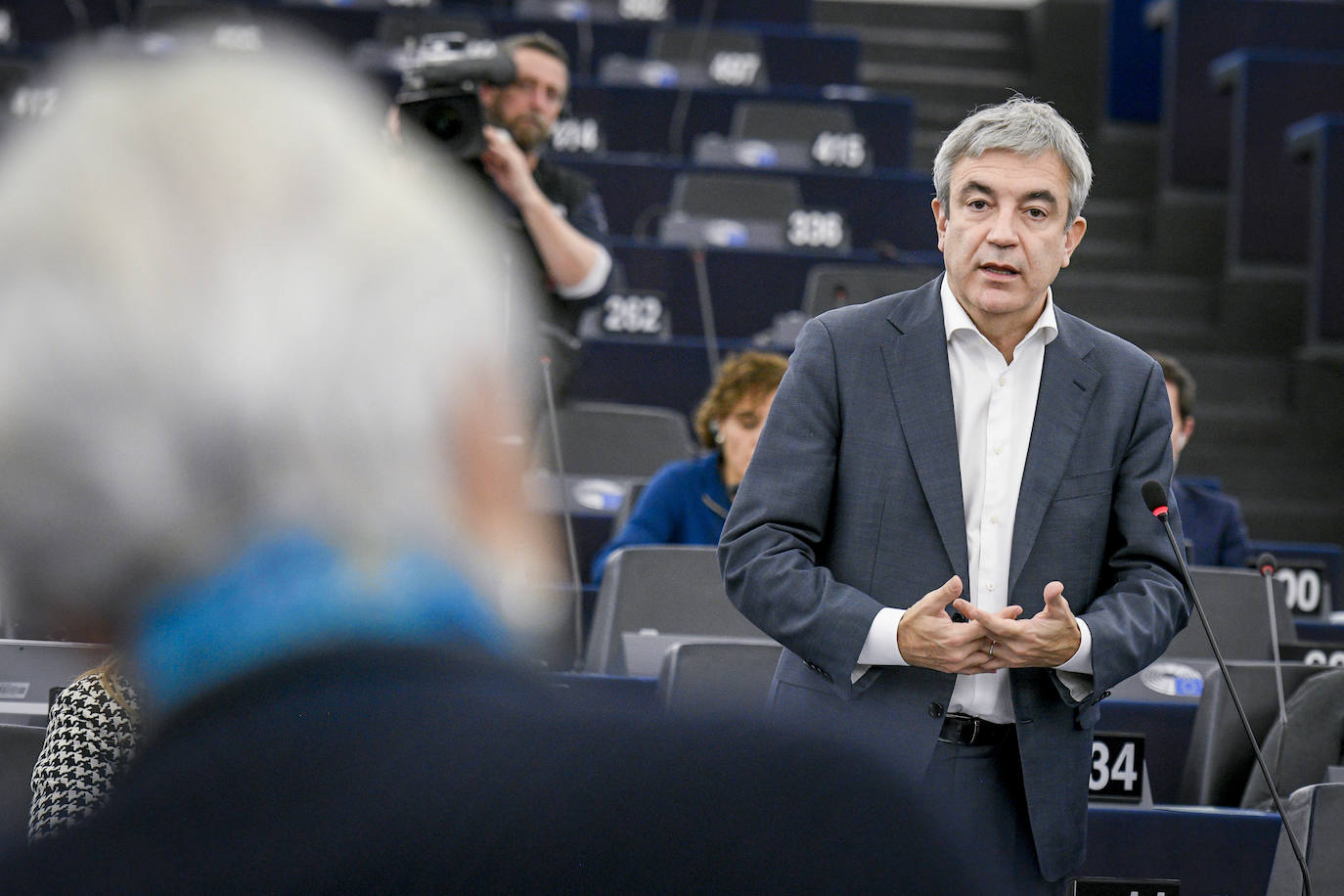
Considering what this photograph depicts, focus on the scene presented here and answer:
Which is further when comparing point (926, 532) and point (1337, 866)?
point (1337, 866)

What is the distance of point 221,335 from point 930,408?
1.30m

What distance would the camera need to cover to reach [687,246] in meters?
5.84

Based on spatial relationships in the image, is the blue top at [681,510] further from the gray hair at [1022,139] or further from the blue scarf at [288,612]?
the blue scarf at [288,612]

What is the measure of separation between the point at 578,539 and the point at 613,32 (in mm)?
4032

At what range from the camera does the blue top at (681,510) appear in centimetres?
371

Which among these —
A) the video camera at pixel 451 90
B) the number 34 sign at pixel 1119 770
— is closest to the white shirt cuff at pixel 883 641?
the video camera at pixel 451 90

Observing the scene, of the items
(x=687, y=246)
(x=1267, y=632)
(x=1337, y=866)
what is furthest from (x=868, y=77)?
(x=1337, y=866)

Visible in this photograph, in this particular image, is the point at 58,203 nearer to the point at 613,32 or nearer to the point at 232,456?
the point at 232,456

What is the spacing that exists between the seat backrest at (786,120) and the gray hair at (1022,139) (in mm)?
5198

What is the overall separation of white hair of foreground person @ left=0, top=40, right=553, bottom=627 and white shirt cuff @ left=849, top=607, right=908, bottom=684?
114 cm

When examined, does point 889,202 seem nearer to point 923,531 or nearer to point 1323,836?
point 1323,836

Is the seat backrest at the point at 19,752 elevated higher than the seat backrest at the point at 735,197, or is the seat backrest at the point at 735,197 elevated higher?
the seat backrest at the point at 735,197

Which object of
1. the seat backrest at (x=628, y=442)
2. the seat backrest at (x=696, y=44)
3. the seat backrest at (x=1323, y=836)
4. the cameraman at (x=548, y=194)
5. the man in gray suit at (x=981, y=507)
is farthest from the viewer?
the seat backrest at (x=696, y=44)

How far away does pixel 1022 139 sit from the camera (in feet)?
5.77
